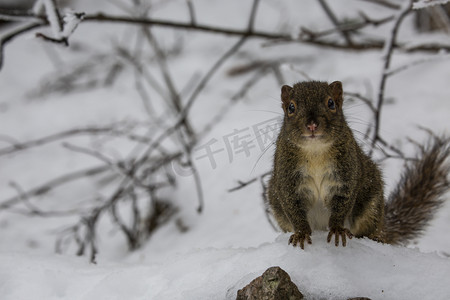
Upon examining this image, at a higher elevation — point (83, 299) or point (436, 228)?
point (83, 299)

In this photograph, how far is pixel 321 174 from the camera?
1.83 m

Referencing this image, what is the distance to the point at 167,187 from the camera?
373 centimetres

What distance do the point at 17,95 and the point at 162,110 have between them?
190 centimetres

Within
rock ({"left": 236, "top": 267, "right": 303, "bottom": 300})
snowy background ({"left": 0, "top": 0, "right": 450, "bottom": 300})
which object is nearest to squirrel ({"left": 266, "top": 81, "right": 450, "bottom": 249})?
snowy background ({"left": 0, "top": 0, "right": 450, "bottom": 300})

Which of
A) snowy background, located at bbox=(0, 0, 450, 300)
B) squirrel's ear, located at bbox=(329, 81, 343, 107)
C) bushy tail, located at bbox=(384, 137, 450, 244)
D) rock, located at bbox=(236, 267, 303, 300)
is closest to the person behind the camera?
rock, located at bbox=(236, 267, 303, 300)

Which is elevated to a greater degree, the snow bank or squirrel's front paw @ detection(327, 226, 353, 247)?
squirrel's front paw @ detection(327, 226, 353, 247)

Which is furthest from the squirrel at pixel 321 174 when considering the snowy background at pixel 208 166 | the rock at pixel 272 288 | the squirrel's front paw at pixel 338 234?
the rock at pixel 272 288

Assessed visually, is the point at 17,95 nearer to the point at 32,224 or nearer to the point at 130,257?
the point at 32,224

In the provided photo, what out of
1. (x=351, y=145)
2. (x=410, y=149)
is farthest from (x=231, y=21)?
(x=351, y=145)

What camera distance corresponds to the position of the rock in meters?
Result: 1.48

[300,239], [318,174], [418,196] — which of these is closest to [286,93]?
[318,174]

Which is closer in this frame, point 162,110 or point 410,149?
point 410,149

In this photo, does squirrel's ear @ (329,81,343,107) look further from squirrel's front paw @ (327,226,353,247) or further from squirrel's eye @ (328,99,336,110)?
squirrel's front paw @ (327,226,353,247)

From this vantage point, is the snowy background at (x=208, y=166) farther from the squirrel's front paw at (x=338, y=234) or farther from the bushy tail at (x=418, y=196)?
the bushy tail at (x=418, y=196)
